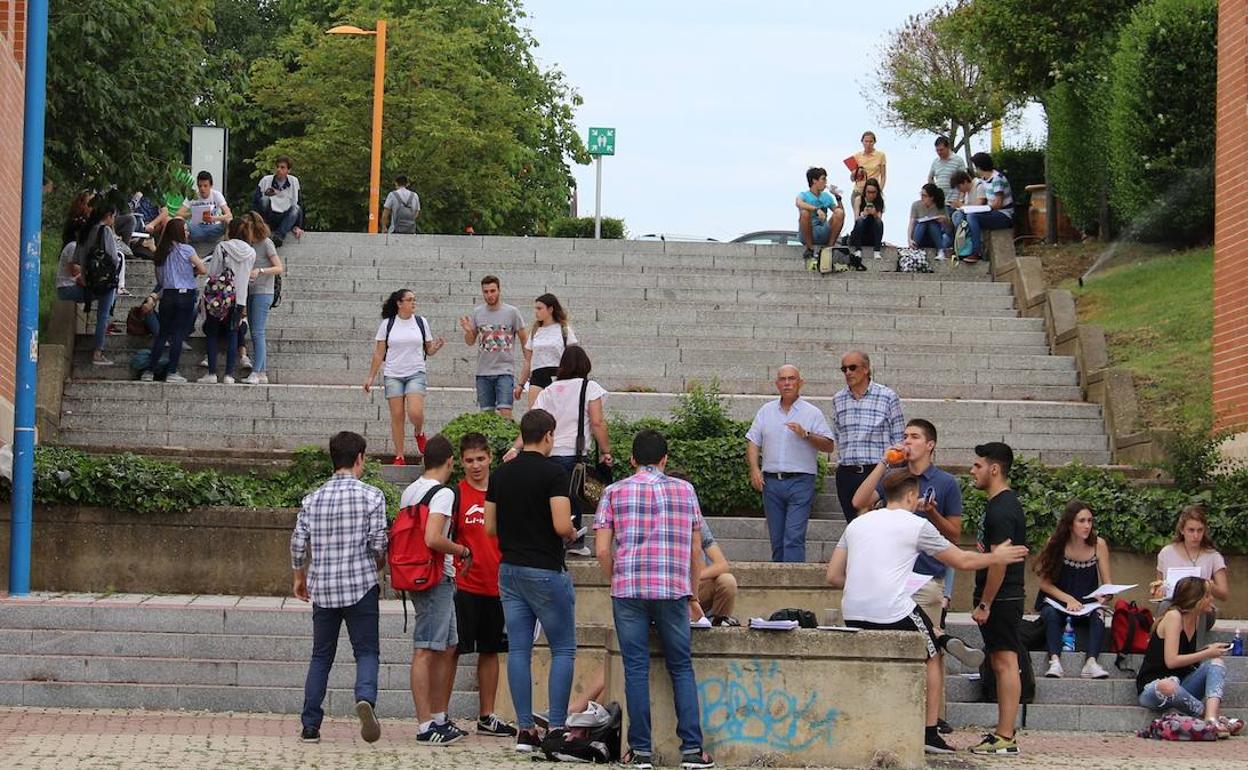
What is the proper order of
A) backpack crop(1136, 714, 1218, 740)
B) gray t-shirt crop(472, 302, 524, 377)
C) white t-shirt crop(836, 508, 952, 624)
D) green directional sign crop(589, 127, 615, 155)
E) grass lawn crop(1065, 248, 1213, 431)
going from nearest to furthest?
1. white t-shirt crop(836, 508, 952, 624)
2. backpack crop(1136, 714, 1218, 740)
3. gray t-shirt crop(472, 302, 524, 377)
4. grass lawn crop(1065, 248, 1213, 431)
5. green directional sign crop(589, 127, 615, 155)

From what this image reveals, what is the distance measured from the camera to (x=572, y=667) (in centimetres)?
1037

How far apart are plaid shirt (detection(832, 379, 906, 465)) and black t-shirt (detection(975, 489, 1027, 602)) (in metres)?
2.77

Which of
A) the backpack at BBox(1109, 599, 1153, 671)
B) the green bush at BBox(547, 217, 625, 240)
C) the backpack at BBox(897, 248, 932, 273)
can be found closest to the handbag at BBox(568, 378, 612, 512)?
the backpack at BBox(1109, 599, 1153, 671)

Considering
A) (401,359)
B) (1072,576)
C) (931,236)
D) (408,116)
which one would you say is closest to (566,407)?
(401,359)

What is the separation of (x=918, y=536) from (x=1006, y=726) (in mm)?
1352

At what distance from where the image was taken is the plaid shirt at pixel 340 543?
10.5 metres

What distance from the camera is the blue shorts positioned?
16.8 m

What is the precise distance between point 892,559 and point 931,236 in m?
14.5

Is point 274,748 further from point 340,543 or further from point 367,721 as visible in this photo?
point 340,543

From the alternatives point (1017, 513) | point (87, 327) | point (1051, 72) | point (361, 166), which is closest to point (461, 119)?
point (361, 166)

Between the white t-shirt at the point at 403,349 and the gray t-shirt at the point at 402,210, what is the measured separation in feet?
34.8

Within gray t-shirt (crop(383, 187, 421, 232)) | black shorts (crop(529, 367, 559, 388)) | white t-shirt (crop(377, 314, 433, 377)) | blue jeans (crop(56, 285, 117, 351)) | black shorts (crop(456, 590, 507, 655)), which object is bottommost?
black shorts (crop(456, 590, 507, 655))

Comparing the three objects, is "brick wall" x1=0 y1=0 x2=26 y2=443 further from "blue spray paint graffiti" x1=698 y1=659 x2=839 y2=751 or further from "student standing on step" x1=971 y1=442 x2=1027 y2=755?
"student standing on step" x1=971 y1=442 x2=1027 y2=755

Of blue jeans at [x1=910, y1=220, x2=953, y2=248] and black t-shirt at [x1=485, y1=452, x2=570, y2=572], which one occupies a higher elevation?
blue jeans at [x1=910, y1=220, x2=953, y2=248]
